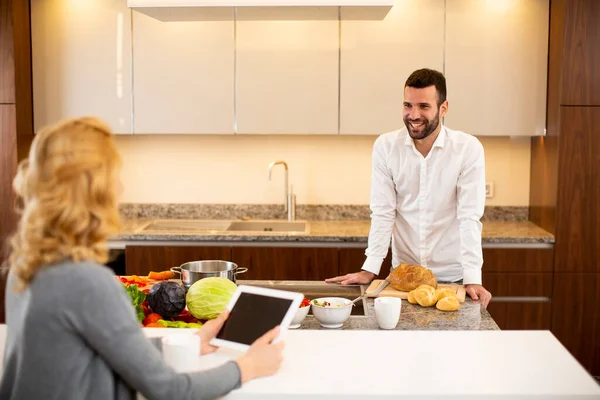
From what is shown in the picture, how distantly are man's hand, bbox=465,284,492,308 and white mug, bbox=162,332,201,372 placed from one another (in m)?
1.23

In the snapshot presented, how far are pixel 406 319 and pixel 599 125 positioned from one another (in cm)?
219

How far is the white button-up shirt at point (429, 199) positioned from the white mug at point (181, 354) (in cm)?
141

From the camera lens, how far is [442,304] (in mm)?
2348

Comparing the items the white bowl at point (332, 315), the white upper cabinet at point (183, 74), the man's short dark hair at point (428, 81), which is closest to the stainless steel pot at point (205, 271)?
the white bowl at point (332, 315)

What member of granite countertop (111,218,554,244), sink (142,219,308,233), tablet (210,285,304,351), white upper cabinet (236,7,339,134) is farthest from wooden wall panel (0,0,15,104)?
tablet (210,285,304,351)

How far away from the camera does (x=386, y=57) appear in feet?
13.2

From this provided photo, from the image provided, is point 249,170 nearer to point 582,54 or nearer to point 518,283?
point 518,283

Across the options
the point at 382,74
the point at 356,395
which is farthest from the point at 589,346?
the point at 356,395

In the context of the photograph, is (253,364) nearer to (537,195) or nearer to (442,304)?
(442,304)

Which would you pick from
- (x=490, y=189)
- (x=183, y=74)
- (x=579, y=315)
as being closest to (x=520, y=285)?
(x=579, y=315)

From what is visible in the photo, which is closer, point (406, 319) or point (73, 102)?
point (406, 319)

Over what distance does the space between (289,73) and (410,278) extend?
187 cm

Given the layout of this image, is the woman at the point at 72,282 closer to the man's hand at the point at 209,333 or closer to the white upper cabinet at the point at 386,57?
the man's hand at the point at 209,333

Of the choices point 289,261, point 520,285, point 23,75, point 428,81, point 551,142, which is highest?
point 23,75
